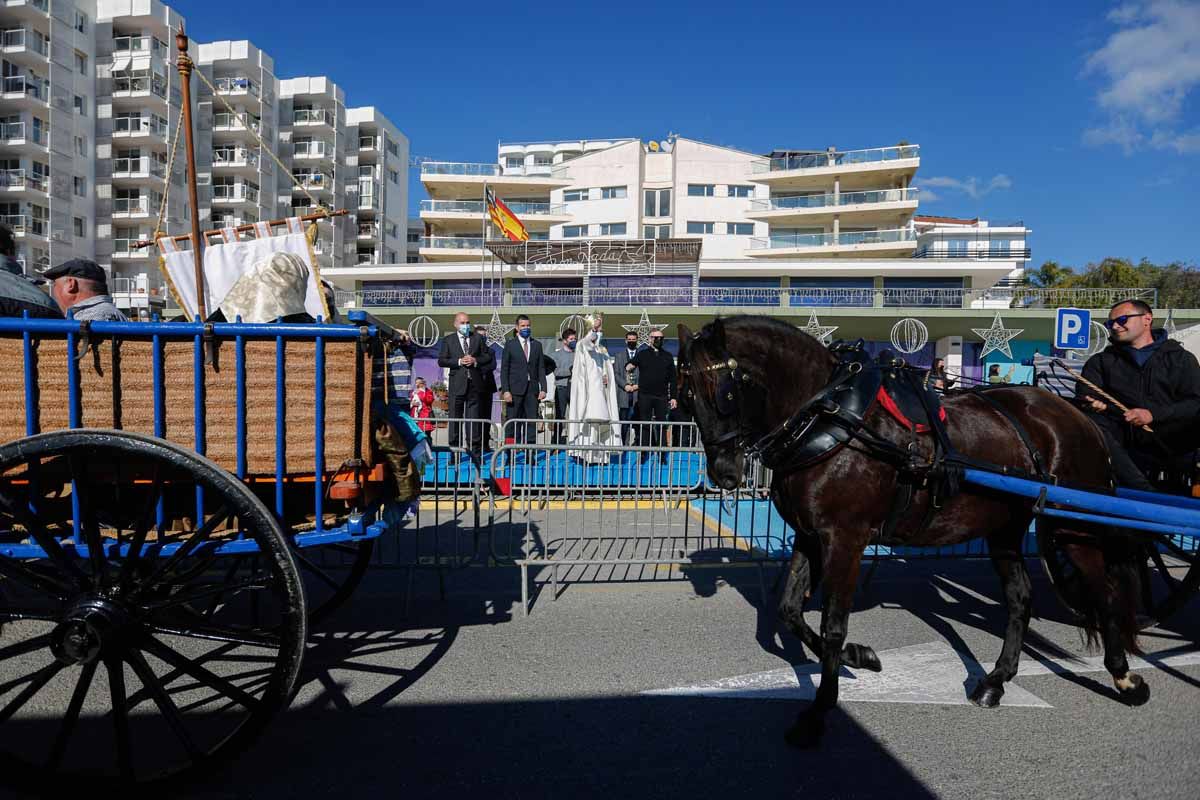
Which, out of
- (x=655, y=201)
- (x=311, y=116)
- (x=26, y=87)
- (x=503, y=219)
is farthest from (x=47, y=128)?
(x=655, y=201)

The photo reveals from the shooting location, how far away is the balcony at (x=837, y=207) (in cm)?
5119

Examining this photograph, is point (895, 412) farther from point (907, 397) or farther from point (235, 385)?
point (235, 385)

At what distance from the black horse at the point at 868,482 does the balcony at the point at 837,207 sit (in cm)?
5163

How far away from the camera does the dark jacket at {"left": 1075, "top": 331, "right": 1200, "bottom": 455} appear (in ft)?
15.6

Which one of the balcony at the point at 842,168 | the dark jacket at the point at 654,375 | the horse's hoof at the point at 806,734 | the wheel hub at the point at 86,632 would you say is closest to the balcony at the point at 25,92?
the balcony at the point at 842,168

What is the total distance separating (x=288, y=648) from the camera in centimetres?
291

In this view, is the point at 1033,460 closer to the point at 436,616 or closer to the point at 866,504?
the point at 866,504

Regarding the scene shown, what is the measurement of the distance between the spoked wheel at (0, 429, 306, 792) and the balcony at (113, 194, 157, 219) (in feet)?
194

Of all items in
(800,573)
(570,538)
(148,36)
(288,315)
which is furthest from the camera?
(148,36)

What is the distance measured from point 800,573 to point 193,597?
3.07m

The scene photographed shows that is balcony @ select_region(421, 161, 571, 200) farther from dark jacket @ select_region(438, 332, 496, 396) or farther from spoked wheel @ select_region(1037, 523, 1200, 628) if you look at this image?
spoked wheel @ select_region(1037, 523, 1200, 628)

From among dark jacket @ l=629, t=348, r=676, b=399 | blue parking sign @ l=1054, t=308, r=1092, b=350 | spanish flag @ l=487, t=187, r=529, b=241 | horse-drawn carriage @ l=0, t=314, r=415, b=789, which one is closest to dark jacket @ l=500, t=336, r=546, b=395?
dark jacket @ l=629, t=348, r=676, b=399

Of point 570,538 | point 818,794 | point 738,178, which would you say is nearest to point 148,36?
point 738,178

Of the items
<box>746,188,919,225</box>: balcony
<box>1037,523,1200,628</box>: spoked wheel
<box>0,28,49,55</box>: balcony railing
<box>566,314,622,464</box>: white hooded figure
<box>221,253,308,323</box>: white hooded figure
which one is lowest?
<box>1037,523,1200,628</box>: spoked wheel
